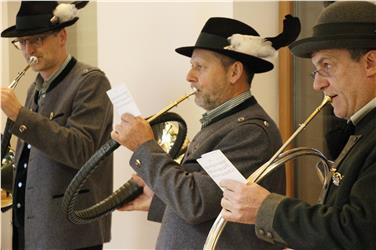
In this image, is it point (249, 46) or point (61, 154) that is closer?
point (249, 46)

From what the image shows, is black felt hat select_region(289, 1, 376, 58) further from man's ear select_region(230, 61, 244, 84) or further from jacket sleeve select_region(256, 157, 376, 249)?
man's ear select_region(230, 61, 244, 84)

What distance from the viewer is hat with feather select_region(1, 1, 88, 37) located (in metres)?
2.94

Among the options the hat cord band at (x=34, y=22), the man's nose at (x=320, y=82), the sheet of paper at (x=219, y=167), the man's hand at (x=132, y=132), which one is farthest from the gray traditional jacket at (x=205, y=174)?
the hat cord band at (x=34, y=22)

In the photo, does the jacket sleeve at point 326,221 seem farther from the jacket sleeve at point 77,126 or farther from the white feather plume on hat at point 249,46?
the jacket sleeve at point 77,126

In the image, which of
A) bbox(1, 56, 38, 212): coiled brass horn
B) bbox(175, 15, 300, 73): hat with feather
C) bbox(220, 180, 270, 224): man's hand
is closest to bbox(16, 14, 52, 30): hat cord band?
bbox(1, 56, 38, 212): coiled brass horn

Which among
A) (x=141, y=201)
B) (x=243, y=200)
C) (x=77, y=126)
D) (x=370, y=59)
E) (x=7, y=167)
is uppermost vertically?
(x=370, y=59)

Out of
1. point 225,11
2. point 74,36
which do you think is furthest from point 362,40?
point 74,36

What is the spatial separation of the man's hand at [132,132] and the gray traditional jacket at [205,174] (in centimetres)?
3

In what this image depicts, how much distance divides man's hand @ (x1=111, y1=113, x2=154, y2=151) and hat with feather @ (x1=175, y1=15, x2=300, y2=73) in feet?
1.04

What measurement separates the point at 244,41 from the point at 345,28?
0.56 m

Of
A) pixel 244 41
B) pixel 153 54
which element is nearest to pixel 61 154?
pixel 153 54

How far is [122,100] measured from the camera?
7.07 ft

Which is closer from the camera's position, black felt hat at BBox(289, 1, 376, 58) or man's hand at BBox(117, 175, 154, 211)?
black felt hat at BBox(289, 1, 376, 58)

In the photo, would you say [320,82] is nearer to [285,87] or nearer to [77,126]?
[77,126]
